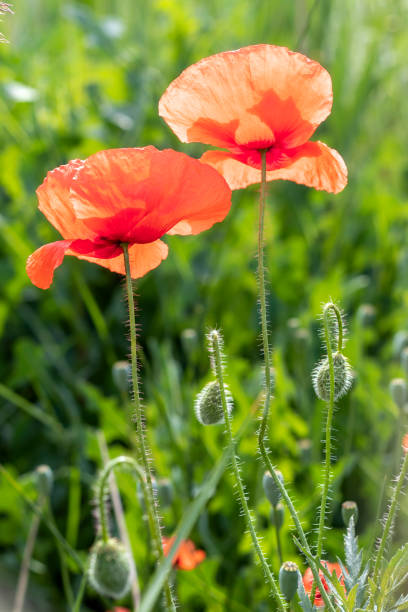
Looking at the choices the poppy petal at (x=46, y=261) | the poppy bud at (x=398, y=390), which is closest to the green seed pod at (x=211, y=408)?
the poppy petal at (x=46, y=261)

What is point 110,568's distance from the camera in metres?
0.63

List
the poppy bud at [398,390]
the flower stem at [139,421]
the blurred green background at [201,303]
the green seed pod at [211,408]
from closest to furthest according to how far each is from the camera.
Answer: the flower stem at [139,421] → the green seed pod at [211,408] → the poppy bud at [398,390] → the blurred green background at [201,303]

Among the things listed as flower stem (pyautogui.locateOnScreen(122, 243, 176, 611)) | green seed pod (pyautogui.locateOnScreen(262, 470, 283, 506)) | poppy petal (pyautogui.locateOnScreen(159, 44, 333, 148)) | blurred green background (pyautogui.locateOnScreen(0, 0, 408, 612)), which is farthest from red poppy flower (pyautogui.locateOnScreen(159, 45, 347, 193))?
blurred green background (pyautogui.locateOnScreen(0, 0, 408, 612))

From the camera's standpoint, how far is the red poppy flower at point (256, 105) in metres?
0.53

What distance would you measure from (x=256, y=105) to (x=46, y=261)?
0.18 m

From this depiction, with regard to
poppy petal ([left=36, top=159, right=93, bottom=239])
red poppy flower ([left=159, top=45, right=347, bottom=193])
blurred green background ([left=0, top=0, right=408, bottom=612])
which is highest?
red poppy flower ([left=159, top=45, right=347, bottom=193])

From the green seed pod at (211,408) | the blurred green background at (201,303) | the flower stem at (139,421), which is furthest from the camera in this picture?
the blurred green background at (201,303)

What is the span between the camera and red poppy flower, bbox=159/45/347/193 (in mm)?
525

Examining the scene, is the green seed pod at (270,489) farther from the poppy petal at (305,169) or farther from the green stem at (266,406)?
the poppy petal at (305,169)

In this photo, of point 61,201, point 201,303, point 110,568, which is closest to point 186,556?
point 110,568

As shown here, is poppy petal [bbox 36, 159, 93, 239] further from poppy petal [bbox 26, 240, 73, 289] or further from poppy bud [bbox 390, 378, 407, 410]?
poppy bud [bbox 390, 378, 407, 410]

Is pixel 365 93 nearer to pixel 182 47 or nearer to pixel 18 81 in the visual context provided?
pixel 182 47

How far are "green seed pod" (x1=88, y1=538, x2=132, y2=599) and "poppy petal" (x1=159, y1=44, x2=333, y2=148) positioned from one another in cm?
34

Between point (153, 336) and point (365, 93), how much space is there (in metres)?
0.79
